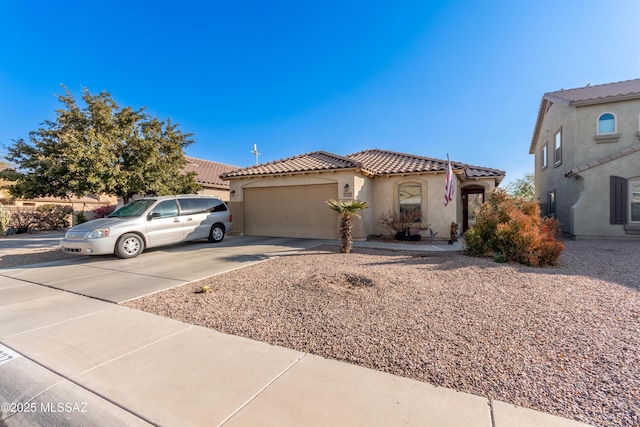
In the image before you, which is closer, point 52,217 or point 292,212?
point 292,212

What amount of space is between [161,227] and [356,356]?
28.1ft

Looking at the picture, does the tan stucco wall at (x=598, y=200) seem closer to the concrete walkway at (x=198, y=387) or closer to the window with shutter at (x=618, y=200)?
the window with shutter at (x=618, y=200)

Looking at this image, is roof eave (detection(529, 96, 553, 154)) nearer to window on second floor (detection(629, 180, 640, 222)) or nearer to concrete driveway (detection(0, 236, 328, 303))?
window on second floor (detection(629, 180, 640, 222))

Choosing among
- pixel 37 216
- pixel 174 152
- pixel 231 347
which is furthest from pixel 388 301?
pixel 37 216

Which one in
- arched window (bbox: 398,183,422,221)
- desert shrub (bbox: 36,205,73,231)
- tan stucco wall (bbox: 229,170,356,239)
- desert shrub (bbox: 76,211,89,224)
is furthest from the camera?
desert shrub (bbox: 36,205,73,231)

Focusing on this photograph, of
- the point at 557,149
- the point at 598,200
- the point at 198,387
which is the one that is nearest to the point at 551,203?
the point at 557,149

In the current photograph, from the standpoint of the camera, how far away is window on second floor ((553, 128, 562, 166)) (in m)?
15.9

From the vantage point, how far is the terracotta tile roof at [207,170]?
2062 centimetres

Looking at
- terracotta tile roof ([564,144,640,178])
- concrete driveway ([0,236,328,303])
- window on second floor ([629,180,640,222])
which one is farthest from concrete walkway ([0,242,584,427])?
window on second floor ([629,180,640,222])

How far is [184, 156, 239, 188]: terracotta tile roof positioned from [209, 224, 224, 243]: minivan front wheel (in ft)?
28.3

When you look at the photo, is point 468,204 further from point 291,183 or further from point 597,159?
point 291,183

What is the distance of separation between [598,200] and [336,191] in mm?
11077

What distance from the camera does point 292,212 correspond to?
43.9ft

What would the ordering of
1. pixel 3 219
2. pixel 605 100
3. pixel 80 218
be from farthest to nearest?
pixel 80 218, pixel 3 219, pixel 605 100
